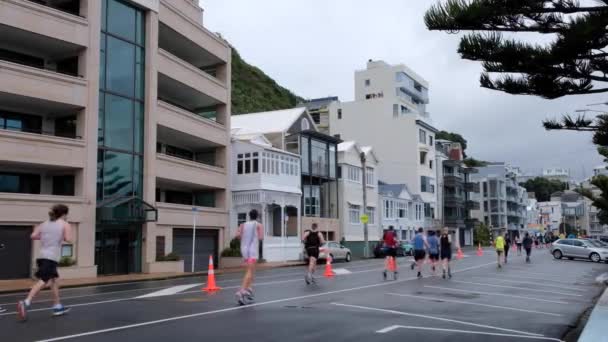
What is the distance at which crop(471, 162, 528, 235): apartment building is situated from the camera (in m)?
109

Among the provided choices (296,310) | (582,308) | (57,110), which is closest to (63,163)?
(57,110)

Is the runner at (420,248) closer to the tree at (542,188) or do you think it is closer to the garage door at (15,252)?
the garage door at (15,252)

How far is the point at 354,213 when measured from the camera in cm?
5700

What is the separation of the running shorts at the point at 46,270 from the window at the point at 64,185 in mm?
18977

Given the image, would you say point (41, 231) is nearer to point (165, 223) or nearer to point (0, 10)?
point (0, 10)

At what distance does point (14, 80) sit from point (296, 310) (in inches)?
745

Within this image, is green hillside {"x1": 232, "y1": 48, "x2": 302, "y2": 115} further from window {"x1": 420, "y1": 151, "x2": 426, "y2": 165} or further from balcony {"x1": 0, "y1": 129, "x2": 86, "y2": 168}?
balcony {"x1": 0, "y1": 129, "x2": 86, "y2": 168}

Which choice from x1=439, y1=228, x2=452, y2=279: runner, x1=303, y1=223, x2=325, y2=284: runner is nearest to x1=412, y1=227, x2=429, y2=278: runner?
x1=439, y1=228, x2=452, y2=279: runner

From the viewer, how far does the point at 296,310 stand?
11.6 m

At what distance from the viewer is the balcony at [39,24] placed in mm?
25562

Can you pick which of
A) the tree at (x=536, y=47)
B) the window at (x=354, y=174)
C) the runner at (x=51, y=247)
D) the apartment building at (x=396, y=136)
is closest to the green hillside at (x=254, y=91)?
the apartment building at (x=396, y=136)

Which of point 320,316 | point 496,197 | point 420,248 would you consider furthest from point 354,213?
point 496,197

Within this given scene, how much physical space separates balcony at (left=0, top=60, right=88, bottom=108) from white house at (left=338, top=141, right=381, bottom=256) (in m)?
30.6

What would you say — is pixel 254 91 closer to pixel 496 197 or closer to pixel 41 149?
pixel 496 197
